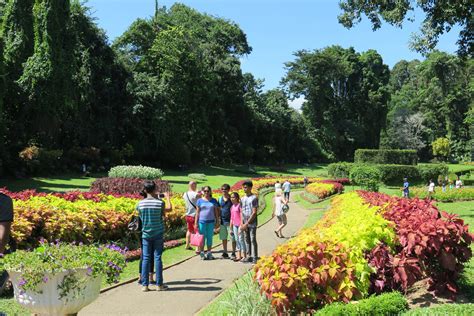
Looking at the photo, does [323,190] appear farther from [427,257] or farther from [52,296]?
[52,296]

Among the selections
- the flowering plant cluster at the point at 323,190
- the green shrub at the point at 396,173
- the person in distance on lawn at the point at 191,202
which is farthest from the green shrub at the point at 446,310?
the green shrub at the point at 396,173

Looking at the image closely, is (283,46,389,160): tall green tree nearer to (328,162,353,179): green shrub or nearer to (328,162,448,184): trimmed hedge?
(328,162,353,179): green shrub

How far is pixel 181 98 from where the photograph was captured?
149 feet

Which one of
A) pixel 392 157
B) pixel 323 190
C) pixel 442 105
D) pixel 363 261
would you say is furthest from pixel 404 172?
pixel 442 105

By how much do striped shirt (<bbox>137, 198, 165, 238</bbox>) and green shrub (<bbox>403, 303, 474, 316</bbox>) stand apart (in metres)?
4.10

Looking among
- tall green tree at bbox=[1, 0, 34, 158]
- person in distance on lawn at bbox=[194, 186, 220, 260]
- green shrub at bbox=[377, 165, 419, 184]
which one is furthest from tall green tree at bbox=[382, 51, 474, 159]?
person in distance on lawn at bbox=[194, 186, 220, 260]

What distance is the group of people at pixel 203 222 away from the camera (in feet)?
25.1

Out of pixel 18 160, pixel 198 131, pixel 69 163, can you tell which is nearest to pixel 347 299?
pixel 18 160

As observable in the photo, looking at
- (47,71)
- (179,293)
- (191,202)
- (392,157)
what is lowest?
(179,293)

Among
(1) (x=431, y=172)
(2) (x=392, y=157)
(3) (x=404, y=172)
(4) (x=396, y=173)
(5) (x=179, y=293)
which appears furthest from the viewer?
(2) (x=392, y=157)

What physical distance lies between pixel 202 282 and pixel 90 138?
32.0 m

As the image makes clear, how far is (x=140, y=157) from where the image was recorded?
42250 mm

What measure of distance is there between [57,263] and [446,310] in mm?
4161

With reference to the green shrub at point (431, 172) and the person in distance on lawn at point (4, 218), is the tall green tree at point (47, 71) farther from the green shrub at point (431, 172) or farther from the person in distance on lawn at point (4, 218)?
the green shrub at point (431, 172)
